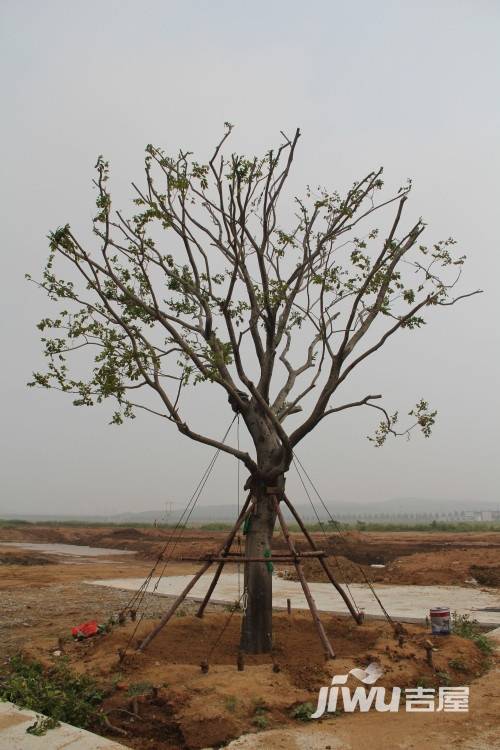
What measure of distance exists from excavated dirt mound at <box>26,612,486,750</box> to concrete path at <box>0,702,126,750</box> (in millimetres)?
402

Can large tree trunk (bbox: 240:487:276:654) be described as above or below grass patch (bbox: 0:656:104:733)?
above

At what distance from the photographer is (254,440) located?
326 inches

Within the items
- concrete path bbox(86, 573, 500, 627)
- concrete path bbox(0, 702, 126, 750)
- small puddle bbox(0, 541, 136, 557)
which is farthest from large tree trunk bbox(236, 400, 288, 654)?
small puddle bbox(0, 541, 136, 557)

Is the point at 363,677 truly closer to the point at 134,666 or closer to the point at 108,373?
the point at 134,666

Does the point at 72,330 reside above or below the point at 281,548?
above

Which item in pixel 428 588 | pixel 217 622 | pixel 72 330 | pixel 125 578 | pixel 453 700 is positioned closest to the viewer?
pixel 453 700

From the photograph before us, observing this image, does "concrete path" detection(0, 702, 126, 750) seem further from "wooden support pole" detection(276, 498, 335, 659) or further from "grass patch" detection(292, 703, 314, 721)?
"wooden support pole" detection(276, 498, 335, 659)

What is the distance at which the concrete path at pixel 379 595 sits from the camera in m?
11.7

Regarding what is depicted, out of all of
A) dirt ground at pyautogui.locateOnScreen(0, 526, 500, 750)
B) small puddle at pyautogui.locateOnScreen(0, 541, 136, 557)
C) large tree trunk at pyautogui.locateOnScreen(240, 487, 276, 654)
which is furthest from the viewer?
small puddle at pyautogui.locateOnScreen(0, 541, 136, 557)

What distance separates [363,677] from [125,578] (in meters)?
12.6

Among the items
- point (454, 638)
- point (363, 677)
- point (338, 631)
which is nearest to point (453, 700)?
point (363, 677)

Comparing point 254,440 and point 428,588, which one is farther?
point 428,588

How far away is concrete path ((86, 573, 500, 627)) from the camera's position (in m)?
11.7

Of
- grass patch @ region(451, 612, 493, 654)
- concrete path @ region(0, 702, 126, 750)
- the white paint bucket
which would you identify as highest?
the white paint bucket
